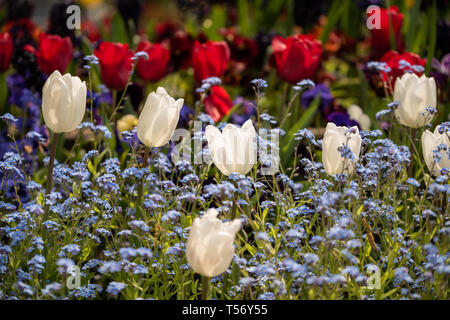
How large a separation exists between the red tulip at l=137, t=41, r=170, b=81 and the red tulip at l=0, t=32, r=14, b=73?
454 mm

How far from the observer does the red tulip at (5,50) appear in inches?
86.6

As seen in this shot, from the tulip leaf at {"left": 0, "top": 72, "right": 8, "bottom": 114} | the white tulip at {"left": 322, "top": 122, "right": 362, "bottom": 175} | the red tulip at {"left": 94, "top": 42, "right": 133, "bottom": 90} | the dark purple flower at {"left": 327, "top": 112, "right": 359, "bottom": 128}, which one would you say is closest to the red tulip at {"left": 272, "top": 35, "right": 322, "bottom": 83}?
the dark purple flower at {"left": 327, "top": 112, "right": 359, "bottom": 128}

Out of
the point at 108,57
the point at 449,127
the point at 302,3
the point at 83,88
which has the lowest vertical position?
the point at 449,127

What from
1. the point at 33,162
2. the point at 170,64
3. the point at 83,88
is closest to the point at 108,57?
the point at 33,162

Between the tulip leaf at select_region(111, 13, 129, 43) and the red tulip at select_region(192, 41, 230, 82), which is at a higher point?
the tulip leaf at select_region(111, 13, 129, 43)

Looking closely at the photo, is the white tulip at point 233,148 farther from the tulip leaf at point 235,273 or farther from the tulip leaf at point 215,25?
the tulip leaf at point 215,25

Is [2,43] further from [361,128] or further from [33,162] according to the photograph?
[361,128]

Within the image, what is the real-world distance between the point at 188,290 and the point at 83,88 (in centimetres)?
55

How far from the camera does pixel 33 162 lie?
2.01m

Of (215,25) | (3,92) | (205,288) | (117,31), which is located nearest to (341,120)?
(205,288)

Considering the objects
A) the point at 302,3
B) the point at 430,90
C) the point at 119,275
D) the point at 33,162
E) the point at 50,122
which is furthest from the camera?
the point at 302,3

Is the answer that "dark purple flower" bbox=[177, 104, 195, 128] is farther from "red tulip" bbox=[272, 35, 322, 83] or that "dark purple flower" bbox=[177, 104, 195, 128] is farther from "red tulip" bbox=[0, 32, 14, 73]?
"red tulip" bbox=[0, 32, 14, 73]

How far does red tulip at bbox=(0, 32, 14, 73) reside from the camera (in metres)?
2.20

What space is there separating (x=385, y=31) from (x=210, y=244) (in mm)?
1749
